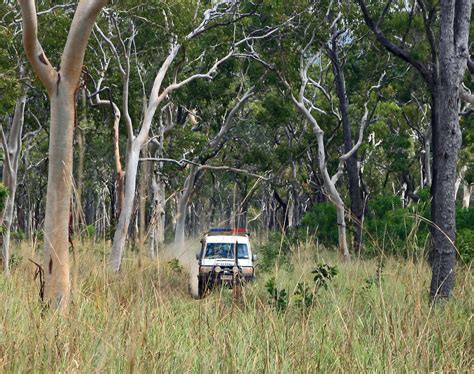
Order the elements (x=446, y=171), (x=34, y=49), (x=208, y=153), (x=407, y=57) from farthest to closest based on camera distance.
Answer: (x=208, y=153)
(x=407, y=57)
(x=446, y=171)
(x=34, y=49)

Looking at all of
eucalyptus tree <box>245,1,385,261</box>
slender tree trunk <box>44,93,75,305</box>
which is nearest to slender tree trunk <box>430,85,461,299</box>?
slender tree trunk <box>44,93,75,305</box>

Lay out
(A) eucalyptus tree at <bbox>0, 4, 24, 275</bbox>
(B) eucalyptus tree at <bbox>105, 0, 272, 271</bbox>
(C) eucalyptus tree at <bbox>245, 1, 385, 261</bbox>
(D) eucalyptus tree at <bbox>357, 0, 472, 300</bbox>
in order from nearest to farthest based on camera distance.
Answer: (D) eucalyptus tree at <bbox>357, 0, 472, 300</bbox>, (A) eucalyptus tree at <bbox>0, 4, 24, 275</bbox>, (B) eucalyptus tree at <bbox>105, 0, 272, 271</bbox>, (C) eucalyptus tree at <bbox>245, 1, 385, 261</bbox>

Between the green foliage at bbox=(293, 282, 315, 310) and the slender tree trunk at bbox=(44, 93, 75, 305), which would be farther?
the green foliage at bbox=(293, 282, 315, 310)

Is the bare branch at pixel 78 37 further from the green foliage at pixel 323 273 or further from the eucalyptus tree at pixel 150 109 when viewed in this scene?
the eucalyptus tree at pixel 150 109

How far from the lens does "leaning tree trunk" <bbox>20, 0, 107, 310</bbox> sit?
585cm

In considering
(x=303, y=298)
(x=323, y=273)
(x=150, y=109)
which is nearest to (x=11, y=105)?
(x=150, y=109)

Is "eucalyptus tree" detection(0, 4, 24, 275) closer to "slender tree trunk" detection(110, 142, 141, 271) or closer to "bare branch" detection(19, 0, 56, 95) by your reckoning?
"slender tree trunk" detection(110, 142, 141, 271)

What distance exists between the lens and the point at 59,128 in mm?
5934

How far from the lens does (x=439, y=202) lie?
8.50 m

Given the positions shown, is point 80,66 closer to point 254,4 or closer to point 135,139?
point 135,139

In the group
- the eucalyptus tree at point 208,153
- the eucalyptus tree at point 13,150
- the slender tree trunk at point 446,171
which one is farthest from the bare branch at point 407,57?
the eucalyptus tree at point 208,153

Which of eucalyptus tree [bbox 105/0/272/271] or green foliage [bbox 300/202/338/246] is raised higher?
eucalyptus tree [bbox 105/0/272/271]

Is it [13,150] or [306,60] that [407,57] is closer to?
[13,150]

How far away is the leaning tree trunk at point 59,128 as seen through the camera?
5848mm
